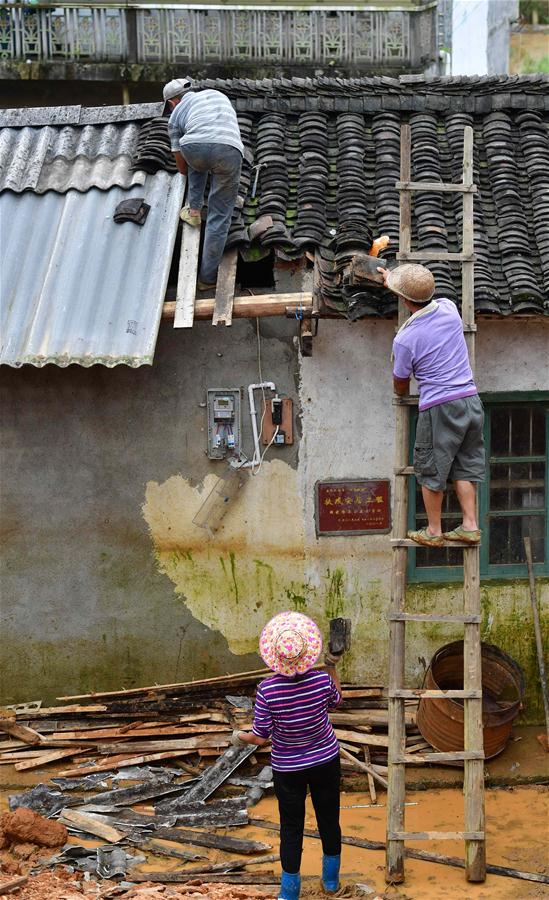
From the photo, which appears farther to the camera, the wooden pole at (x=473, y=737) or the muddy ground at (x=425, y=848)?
the wooden pole at (x=473, y=737)

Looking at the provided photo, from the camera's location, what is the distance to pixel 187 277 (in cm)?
824

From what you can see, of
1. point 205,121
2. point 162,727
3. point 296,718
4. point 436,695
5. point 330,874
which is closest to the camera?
point 296,718

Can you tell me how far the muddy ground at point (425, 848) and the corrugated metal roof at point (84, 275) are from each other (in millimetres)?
3632

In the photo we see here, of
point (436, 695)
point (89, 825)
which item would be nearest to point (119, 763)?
point (89, 825)

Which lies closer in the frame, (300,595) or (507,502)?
(300,595)

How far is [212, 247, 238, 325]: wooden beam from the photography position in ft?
26.0

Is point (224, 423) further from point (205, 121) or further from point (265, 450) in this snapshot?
point (205, 121)

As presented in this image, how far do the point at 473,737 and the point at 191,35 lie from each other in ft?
50.4

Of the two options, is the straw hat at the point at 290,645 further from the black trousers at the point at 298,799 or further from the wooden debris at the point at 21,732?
the wooden debris at the point at 21,732

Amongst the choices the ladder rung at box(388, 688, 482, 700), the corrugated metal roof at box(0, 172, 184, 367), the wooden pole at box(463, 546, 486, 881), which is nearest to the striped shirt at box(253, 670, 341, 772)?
the ladder rung at box(388, 688, 482, 700)

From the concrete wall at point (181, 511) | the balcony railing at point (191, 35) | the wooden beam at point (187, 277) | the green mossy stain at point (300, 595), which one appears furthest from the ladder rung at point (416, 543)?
the balcony railing at point (191, 35)

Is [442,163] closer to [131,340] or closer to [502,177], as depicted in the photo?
[502,177]

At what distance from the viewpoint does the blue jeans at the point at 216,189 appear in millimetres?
8125

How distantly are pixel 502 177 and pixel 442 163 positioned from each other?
56cm
